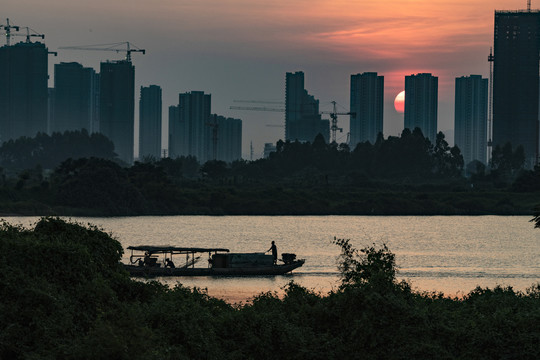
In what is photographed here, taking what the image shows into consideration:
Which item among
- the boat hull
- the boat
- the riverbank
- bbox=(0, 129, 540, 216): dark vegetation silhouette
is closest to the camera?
the boat hull

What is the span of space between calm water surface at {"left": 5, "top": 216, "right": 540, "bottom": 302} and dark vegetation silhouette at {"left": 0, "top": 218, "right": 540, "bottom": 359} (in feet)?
55.8

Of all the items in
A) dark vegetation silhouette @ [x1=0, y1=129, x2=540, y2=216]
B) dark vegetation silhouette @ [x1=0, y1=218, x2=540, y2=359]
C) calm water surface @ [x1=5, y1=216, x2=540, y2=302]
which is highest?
dark vegetation silhouette @ [x1=0, y1=129, x2=540, y2=216]

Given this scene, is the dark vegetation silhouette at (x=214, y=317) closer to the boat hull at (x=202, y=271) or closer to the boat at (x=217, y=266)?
the boat hull at (x=202, y=271)

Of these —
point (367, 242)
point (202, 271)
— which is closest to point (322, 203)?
point (367, 242)

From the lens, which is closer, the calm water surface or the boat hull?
the boat hull

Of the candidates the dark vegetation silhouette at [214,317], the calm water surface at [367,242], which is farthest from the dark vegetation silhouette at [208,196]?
the dark vegetation silhouette at [214,317]

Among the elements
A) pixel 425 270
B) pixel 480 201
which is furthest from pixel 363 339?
pixel 480 201

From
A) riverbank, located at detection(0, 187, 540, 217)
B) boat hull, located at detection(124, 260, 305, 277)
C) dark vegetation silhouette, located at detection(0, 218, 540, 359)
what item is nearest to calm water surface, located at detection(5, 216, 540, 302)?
boat hull, located at detection(124, 260, 305, 277)

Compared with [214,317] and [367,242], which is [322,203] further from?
[214,317]

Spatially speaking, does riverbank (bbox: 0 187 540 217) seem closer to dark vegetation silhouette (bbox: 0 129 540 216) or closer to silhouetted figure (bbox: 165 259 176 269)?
dark vegetation silhouette (bbox: 0 129 540 216)

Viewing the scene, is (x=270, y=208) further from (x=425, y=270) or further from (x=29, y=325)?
(x=29, y=325)

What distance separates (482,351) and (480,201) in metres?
140

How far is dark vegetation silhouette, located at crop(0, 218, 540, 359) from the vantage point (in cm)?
2875

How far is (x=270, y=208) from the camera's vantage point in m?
162
